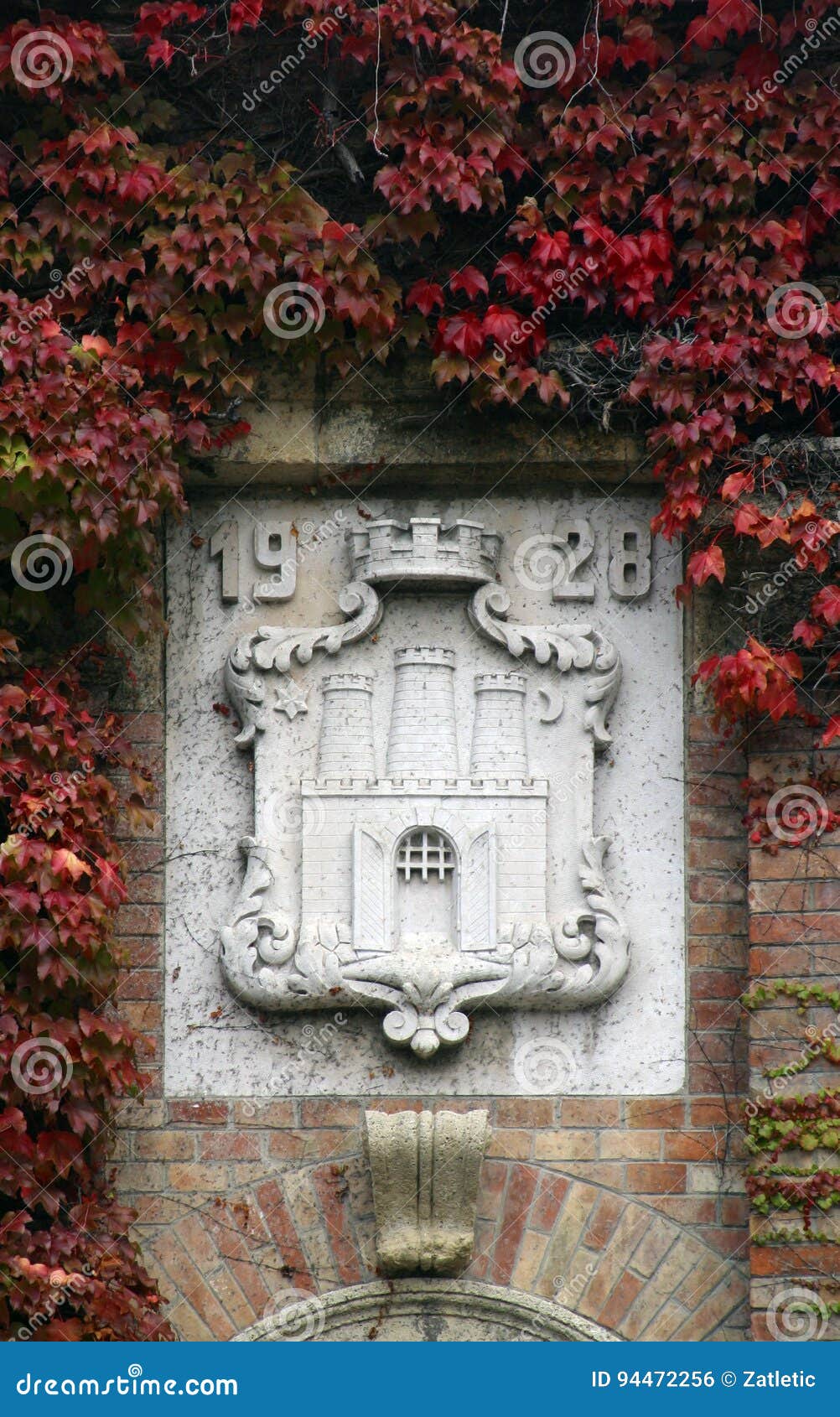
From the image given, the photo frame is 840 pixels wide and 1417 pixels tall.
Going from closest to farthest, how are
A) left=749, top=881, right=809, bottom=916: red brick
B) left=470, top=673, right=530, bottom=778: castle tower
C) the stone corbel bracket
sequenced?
1. the stone corbel bracket
2. left=749, top=881, right=809, bottom=916: red brick
3. left=470, top=673, right=530, bottom=778: castle tower

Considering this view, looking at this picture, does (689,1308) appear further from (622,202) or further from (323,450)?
(622,202)

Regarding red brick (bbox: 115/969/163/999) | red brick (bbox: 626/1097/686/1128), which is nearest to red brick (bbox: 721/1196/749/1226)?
red brick (bbox: 626/1097/686/1128)

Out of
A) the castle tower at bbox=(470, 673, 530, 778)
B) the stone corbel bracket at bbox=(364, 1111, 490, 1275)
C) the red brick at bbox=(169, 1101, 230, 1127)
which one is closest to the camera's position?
the stone corbel bracket at bbox=(364, 1111, 490, 1275)

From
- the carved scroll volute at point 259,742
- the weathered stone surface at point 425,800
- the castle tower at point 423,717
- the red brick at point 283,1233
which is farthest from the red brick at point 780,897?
the red brick at point 283,1233

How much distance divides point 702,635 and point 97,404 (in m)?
1.79

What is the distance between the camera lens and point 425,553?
5484mm

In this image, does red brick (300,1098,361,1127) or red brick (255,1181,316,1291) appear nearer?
red brick (255,1181,316,1291)

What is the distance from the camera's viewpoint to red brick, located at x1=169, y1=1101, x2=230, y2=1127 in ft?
17.4

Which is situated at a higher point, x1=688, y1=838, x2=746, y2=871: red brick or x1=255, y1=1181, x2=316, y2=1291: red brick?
x1=688, y1=838, x2=746, y2=871: red brick

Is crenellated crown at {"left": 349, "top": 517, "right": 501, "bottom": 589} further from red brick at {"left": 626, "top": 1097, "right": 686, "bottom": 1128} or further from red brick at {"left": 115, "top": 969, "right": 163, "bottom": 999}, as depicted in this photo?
red brick at {"left": 626, "top": 1097, "right": 686, "bottom": 1128}

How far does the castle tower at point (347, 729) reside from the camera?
5406mm

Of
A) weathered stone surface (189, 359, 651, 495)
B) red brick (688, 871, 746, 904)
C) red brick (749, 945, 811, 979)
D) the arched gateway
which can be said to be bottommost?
the arched gateway

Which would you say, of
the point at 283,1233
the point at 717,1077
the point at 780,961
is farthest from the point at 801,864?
the point at 283,1233

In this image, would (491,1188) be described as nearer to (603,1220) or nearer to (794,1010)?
(603,1220)
